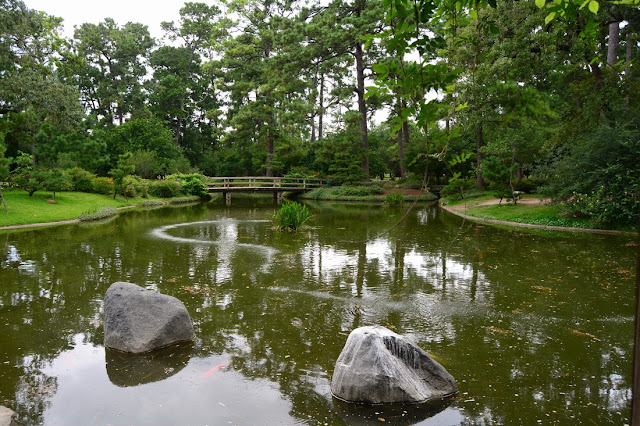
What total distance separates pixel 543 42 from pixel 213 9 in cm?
3889

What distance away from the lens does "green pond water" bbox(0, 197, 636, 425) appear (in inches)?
169

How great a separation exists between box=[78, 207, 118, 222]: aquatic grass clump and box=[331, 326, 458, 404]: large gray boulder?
18.0m

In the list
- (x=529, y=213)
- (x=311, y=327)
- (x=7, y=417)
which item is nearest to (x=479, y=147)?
(x=529, y=213)

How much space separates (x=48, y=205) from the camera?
20.4m

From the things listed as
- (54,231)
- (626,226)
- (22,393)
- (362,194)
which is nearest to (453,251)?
(626,226)

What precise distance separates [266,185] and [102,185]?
41.6 feet

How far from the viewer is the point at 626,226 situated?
14.3 m

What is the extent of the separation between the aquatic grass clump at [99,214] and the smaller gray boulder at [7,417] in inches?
659

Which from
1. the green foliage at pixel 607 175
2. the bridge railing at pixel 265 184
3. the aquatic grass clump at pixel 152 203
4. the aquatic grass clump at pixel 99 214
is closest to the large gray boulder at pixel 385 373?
the green foliage at pixel 607 175

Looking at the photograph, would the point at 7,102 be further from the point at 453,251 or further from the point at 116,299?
the point at 453,251

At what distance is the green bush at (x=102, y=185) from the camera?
2573 centimetres

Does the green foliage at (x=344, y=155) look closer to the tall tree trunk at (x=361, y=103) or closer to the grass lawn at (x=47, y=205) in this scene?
the tall tree trunk at (x=361, y=103)

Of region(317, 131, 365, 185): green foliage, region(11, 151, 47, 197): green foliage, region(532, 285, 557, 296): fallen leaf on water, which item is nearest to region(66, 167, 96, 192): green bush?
region(11, 151, 47, 197): green foliage

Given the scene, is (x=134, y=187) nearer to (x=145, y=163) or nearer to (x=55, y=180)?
(x=145, y=163)
